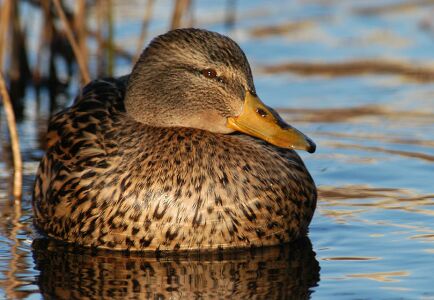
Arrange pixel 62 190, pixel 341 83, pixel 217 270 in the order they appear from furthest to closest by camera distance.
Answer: pixel 341 83, pixel 62 190, pixel 217 270

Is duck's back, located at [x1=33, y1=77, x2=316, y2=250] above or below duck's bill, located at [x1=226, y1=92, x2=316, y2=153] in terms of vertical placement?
below

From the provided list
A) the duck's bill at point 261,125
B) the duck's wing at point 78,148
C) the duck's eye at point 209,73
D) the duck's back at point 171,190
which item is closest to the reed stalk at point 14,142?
the duck's wing at point 78,148

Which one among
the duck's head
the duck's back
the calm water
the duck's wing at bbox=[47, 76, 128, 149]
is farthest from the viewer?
the duck's wing at bbox=[47, 76, 128, 149]

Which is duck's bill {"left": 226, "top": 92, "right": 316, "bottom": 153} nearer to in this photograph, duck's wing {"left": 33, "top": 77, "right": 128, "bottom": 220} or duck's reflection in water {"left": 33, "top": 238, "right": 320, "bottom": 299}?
duck's reflection in water {"left": 33, "top": 238, "right": 320, "bottom": 299}

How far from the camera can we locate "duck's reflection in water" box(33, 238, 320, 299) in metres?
6.84

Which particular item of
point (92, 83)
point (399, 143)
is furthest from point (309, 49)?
point (92, 83)

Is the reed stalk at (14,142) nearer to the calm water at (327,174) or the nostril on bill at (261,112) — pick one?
the calm water at (327,174)

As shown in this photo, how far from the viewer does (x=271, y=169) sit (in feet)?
25.5

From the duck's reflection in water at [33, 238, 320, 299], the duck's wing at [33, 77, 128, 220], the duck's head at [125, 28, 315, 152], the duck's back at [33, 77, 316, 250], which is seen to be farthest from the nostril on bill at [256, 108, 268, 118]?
the duck's wing at [33, 77, 128, 220]

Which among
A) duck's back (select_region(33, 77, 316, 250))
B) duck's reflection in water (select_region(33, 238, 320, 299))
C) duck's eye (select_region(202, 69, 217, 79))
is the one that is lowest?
duck's reflection in water (select_region(33, 238, 320, 299))

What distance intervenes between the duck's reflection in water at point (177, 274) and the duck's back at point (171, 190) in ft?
0.28

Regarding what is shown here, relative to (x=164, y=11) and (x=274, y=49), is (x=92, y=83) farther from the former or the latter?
(x=164, y=11)

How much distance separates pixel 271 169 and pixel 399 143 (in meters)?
2.95

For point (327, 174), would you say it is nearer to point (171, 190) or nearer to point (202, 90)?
point (202, 90)
